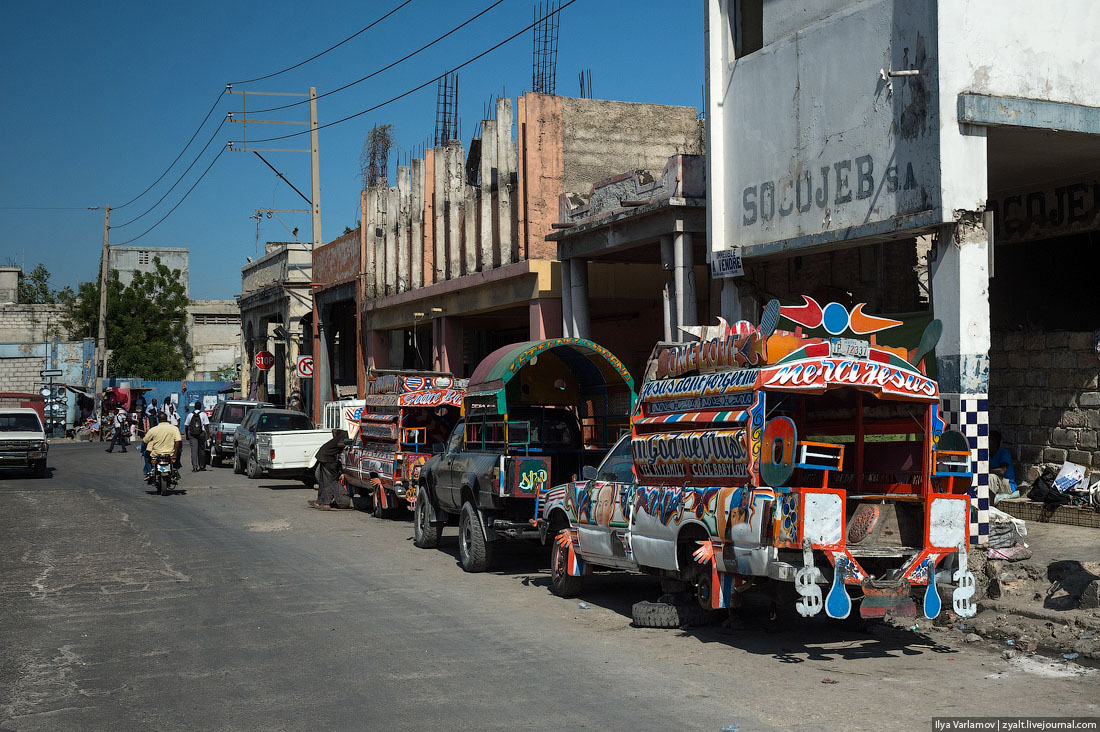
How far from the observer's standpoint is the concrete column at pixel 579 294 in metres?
21.9

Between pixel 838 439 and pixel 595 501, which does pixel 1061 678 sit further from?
pixel 595 501

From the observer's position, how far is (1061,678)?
7.85m

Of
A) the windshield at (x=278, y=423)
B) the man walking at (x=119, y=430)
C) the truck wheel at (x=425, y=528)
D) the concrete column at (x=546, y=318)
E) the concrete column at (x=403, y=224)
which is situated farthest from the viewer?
the man walking at (x=119, y=430)

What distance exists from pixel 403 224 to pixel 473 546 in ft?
71.5

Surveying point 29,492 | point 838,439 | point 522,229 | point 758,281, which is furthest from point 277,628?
point 29,492

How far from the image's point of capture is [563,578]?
11.6m

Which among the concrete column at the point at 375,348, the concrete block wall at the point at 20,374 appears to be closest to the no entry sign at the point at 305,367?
the concrete column at the point at 375,348

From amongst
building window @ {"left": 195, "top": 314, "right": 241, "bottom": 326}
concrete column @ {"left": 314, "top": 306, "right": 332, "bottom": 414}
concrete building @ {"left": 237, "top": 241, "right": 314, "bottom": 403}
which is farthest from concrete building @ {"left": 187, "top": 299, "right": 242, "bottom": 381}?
concrete column @ {"left": 314, "top": 306, "right": 332, "bottom": 414}

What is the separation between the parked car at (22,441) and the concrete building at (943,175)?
2071 centimetres

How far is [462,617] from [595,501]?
6.09 feet

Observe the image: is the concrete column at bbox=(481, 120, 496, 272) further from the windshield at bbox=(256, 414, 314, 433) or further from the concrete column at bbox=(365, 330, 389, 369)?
the concrete column at bbox=(365, 330, 389, 369)

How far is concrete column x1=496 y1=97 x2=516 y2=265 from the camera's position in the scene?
25.9 metres

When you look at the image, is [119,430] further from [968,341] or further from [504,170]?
[968,341]

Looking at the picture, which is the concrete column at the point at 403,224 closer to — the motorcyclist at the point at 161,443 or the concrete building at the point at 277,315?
the motorcyclist at the point at 161,443
